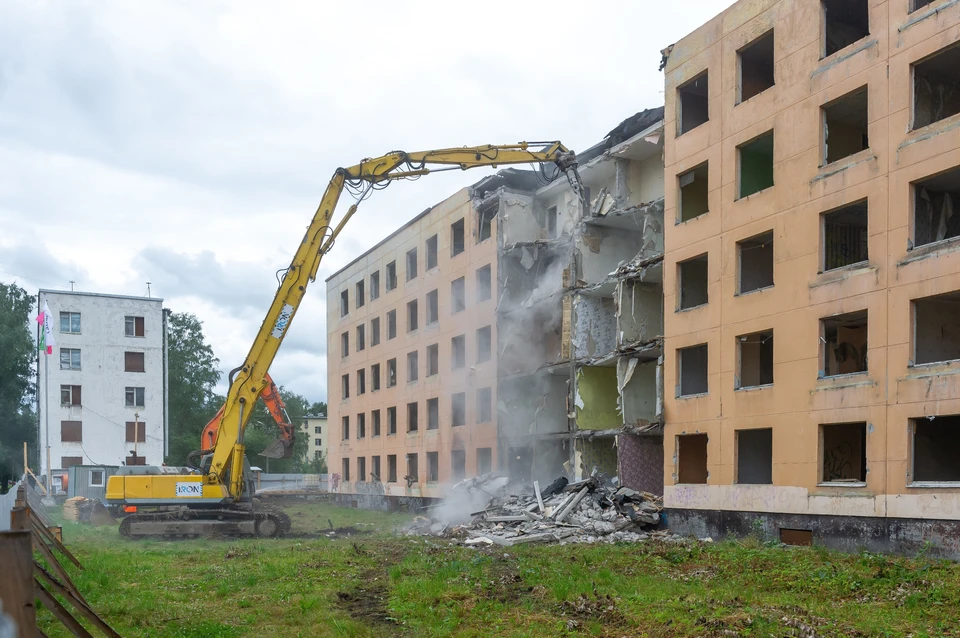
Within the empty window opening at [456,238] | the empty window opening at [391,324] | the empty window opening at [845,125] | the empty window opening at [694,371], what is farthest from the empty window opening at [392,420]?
the empty window opening at [845,125]

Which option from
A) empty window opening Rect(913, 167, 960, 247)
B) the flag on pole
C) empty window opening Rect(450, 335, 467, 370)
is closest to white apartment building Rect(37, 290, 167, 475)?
the flag on pole

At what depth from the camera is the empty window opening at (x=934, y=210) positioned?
59.8 ft

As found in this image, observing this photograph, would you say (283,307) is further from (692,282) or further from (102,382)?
(102,382)

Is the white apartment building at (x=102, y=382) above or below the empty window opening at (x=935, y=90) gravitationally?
below

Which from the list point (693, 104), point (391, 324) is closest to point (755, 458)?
point (693, 104)

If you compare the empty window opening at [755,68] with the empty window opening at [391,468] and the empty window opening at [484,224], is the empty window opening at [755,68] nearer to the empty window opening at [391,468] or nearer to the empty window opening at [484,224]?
the empty window opening at [484,224]

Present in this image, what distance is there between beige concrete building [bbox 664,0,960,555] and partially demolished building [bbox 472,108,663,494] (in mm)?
2631

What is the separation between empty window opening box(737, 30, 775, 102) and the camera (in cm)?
2277

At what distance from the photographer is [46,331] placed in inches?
2117

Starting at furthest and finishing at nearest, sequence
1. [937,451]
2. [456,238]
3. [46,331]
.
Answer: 1. [46,331]
2. [456,238]
3. [937,451]

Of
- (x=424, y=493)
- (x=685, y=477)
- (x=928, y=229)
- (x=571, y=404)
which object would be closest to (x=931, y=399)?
(x=928, y=229)

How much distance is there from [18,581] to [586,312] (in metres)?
27.3

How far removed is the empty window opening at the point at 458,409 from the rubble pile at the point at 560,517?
8.56 metres

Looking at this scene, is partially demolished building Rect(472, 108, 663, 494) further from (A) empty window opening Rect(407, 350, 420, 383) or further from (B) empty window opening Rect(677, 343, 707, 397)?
(A) empty window opening Rect(407, 350, 420, 383)
